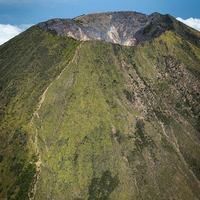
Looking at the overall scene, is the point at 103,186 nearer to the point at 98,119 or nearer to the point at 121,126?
the point at 121,126

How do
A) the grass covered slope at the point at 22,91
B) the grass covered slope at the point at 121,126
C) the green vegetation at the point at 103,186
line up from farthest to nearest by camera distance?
the grass covered slope at the point at 121,126, the green vegetation at the point at 103,186, the grass covered slope at the point at 22,91

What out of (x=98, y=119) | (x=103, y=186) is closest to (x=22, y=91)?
(x=98, y=119)

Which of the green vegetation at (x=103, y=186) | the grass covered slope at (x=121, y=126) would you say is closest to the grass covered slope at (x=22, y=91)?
the grass covered slope at (x=121, y=126)

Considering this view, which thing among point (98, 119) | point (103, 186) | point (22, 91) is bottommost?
point (103, 186)

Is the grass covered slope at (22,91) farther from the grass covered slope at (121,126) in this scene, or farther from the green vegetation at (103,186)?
the green vegetation at (103,186)

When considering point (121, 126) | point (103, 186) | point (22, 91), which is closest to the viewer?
point (103, 186)

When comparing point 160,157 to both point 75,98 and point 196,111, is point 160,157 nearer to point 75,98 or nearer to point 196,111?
point 196,111

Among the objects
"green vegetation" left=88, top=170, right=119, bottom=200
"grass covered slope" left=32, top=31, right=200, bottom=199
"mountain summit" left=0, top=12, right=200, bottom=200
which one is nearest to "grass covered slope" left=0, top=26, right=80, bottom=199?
"mountain summit" left=0, top=12, right=200, bottom=200
